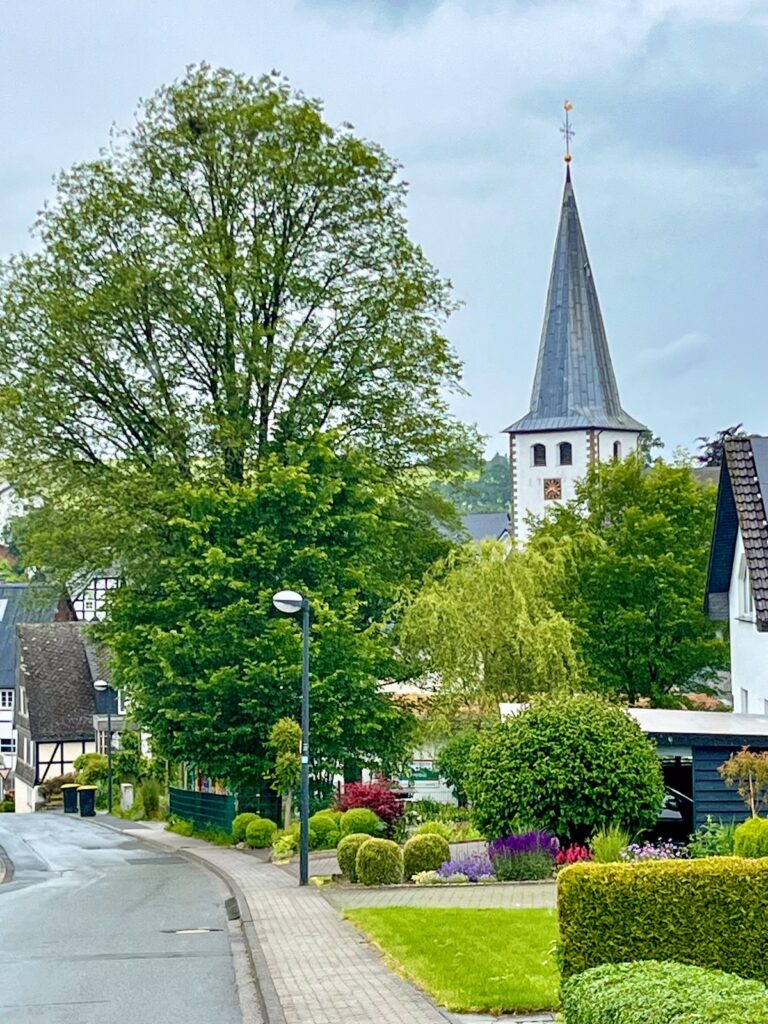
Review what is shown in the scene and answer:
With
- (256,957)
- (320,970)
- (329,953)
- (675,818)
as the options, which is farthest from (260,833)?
(320,970)

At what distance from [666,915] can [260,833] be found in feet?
83.0

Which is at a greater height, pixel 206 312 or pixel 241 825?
pixel 206 312

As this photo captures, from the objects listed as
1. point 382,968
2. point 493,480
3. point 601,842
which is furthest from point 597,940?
point 493,480

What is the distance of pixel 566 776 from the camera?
2280 centimetres

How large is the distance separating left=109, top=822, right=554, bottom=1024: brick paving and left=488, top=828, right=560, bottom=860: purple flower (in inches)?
39.8

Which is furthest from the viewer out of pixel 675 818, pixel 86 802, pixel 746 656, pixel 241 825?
pixel 86 802

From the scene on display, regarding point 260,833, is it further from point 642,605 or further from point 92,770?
point 92,770

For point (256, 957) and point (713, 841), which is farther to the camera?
point (713, 841)

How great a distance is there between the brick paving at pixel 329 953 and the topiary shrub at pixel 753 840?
2.98 metres

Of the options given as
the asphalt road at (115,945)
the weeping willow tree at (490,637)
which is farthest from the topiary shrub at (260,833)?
the weeping willow tree at (490,637)

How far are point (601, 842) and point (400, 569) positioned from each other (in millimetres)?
21300

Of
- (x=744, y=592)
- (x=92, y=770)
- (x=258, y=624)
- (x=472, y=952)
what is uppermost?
(x=744, y=592)

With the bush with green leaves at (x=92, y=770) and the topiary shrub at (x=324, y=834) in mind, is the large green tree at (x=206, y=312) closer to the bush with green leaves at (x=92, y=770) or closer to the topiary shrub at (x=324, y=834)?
the topiary shrub at (x=324, y=834)

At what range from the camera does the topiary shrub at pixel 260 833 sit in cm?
3519
